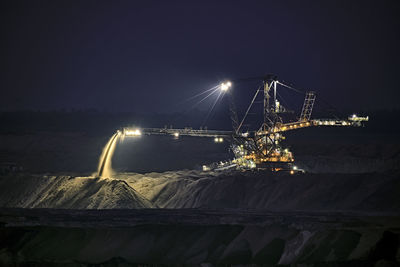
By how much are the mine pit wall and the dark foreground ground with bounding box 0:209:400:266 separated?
1.9 inches

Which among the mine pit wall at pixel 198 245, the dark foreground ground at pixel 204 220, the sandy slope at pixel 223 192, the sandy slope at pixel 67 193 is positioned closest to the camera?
the mine pit wall at pixel 198 245

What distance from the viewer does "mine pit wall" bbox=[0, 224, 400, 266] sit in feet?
86.6

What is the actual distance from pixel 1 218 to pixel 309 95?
137 feet

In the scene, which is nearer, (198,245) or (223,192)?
(198,245)

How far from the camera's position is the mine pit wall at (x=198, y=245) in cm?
2641

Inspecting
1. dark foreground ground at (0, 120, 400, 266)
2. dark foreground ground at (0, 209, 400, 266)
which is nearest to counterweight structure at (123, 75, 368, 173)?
dark foreground ground at (0, 120, 400, 266)

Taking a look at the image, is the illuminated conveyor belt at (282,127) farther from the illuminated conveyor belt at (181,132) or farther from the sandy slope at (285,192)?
the sandy slope at (285,192)

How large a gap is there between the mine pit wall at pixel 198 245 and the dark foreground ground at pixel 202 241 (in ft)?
0.16

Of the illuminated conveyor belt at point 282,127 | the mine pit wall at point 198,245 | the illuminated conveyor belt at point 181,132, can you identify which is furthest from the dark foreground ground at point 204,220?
the illuminated conveyor belt at point 282,127

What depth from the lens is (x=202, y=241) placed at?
30.2 meters

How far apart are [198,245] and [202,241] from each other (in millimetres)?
458

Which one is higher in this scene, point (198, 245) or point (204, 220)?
point (204, 220)

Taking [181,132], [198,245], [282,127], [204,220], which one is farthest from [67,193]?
[282,127]

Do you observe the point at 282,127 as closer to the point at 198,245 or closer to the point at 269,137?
the point at 269,137
